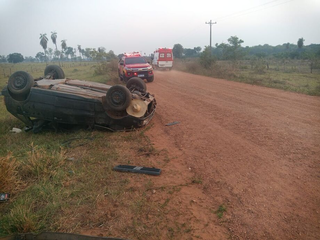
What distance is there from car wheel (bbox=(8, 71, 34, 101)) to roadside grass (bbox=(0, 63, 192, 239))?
1.74 meters

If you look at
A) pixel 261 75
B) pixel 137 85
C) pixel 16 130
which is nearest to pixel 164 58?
pixel 261 75

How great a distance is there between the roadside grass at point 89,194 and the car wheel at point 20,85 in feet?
5.71

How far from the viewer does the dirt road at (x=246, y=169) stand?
3.21 m

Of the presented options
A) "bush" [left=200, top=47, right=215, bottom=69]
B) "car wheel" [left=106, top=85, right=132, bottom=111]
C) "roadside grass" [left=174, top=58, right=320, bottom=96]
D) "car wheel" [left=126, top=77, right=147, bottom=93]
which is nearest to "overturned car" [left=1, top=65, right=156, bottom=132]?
"car wheel" [left=106, top=85, right=132, bottom=111]

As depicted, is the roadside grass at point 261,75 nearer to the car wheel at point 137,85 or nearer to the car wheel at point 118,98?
the car wheel at point 137,85

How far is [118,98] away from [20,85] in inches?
105

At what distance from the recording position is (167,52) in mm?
30328

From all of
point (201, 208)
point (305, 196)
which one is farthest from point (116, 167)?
point (305, 196)

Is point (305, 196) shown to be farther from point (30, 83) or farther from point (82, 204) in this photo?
point (30, 83)

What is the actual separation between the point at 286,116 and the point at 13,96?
7.46m

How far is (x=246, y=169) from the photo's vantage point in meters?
4.49

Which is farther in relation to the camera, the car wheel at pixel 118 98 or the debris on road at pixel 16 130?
the debris on road at pixel 16 130

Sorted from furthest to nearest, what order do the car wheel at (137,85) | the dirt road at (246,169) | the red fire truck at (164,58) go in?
1. the red fire truck at (164,58)
2. the car wheel at (137,85)
3. the dirt road at (246,169)

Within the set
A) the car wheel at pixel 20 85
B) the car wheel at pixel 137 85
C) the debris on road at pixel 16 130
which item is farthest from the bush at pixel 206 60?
the car wheel at pixel 20 85
